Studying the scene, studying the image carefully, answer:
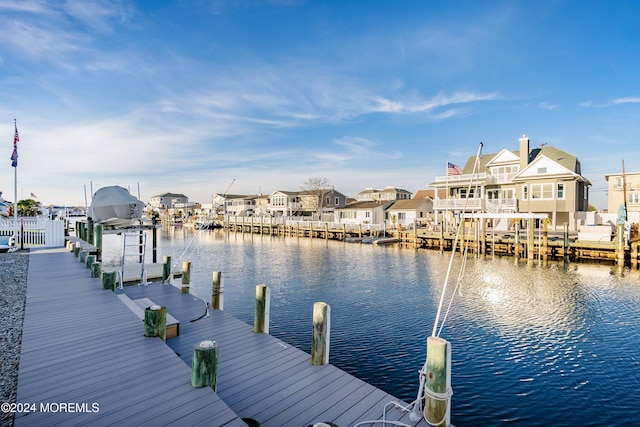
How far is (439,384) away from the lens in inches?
207

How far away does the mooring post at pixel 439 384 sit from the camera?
5.26 metres

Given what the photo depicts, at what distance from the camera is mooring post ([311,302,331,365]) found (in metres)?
7.48

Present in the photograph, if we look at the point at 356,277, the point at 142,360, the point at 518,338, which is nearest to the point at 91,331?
the point at 142,360

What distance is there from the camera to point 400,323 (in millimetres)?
14625

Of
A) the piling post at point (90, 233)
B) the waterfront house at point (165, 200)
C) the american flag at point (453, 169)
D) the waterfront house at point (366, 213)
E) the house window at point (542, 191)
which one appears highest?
the waterfront house at point (165, 200)

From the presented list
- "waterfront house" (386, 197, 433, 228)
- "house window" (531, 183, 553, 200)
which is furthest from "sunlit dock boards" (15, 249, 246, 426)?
"waterfront house" (386, 197, 433, 228)

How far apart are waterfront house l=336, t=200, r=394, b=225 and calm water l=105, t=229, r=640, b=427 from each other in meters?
36.4

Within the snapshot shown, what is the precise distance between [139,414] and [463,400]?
7570 mm

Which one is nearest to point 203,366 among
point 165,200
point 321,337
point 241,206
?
point 321,337

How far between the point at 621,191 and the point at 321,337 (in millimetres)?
75527

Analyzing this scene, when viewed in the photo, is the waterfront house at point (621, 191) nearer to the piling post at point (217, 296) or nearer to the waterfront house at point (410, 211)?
the waterfront house at point (410, 211)

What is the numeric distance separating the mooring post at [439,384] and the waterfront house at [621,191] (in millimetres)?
72835

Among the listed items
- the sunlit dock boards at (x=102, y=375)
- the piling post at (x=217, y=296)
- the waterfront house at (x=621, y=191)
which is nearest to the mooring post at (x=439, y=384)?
the sunlit dock boards at (x=102, y=375)

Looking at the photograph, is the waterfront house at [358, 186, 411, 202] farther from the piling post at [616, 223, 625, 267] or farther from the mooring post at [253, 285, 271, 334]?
the mooring post at [253, 285, 271, 334]
